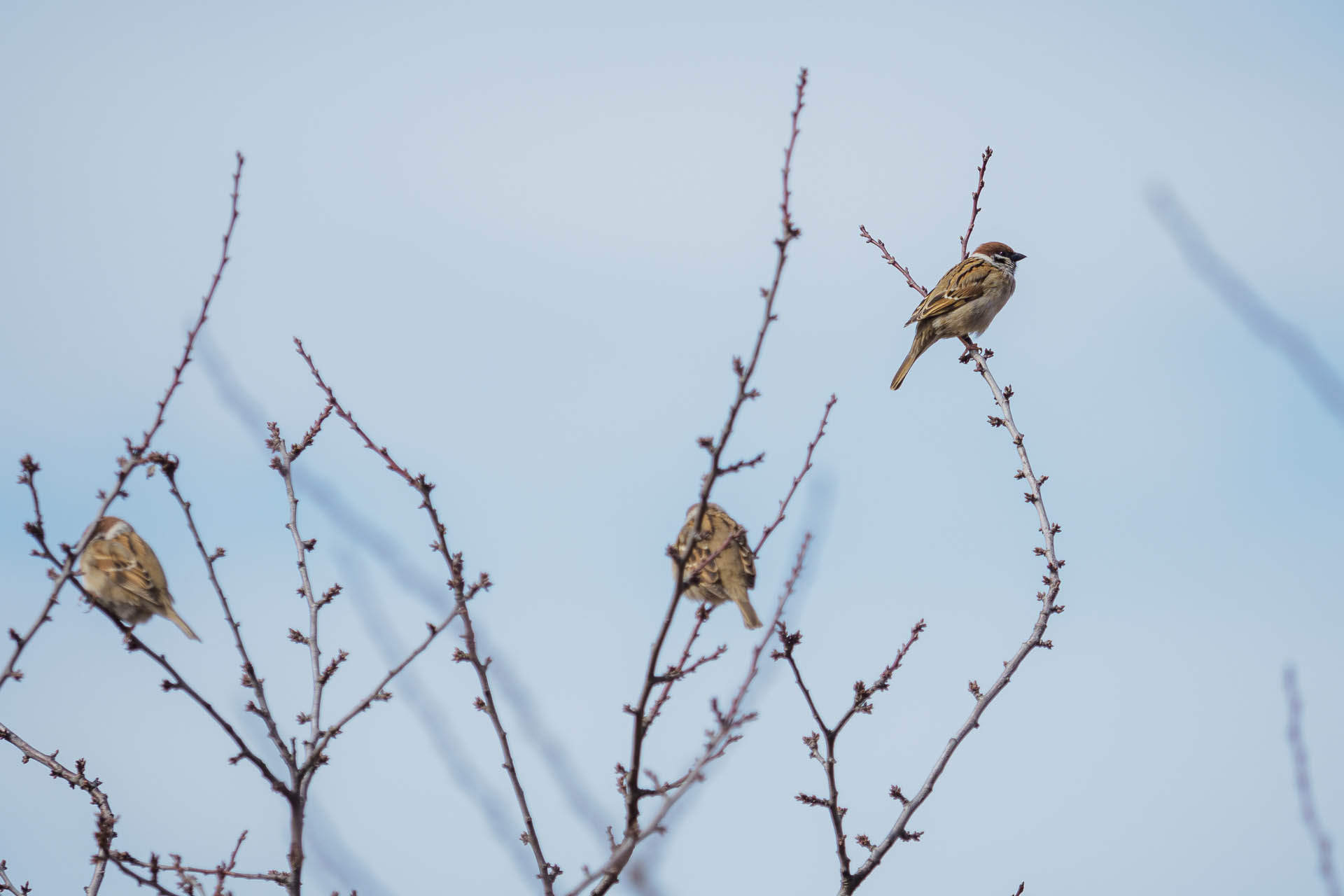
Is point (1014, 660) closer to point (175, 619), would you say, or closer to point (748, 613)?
point (748, 613)

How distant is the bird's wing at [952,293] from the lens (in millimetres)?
11008

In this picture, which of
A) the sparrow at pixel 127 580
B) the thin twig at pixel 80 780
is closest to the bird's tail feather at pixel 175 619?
the sparrow at pixel 127 580

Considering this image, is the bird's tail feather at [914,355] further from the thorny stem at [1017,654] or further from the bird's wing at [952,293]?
the thorny stem at [1017,654]

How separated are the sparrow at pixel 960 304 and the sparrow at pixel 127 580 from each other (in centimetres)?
664

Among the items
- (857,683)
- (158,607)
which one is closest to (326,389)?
(857,683)

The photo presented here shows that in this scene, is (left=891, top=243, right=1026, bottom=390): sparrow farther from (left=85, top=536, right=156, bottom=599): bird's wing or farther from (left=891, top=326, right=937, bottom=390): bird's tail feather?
(left=85, top=536, right=156, bottom=599): bird's wing

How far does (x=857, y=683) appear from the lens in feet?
15.2

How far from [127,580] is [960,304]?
7367 millimetres

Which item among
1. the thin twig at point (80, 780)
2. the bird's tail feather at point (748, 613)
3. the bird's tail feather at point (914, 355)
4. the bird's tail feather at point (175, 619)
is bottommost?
the thin twig at point (80, 780)

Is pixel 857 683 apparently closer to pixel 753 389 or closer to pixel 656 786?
pixel 656 786

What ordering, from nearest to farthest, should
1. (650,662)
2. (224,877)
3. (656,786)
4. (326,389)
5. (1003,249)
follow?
(650,662)
(656,786)
(224,877)
(326,389)
(1003,249)

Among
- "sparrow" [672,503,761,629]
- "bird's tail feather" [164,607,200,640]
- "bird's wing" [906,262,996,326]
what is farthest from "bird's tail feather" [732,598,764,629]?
"bird's wing" [906,262,996,326]

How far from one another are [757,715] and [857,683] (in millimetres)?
1403

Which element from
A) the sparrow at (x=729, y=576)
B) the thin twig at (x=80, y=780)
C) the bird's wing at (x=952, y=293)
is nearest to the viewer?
the thin twig at (x=80, y=780)
